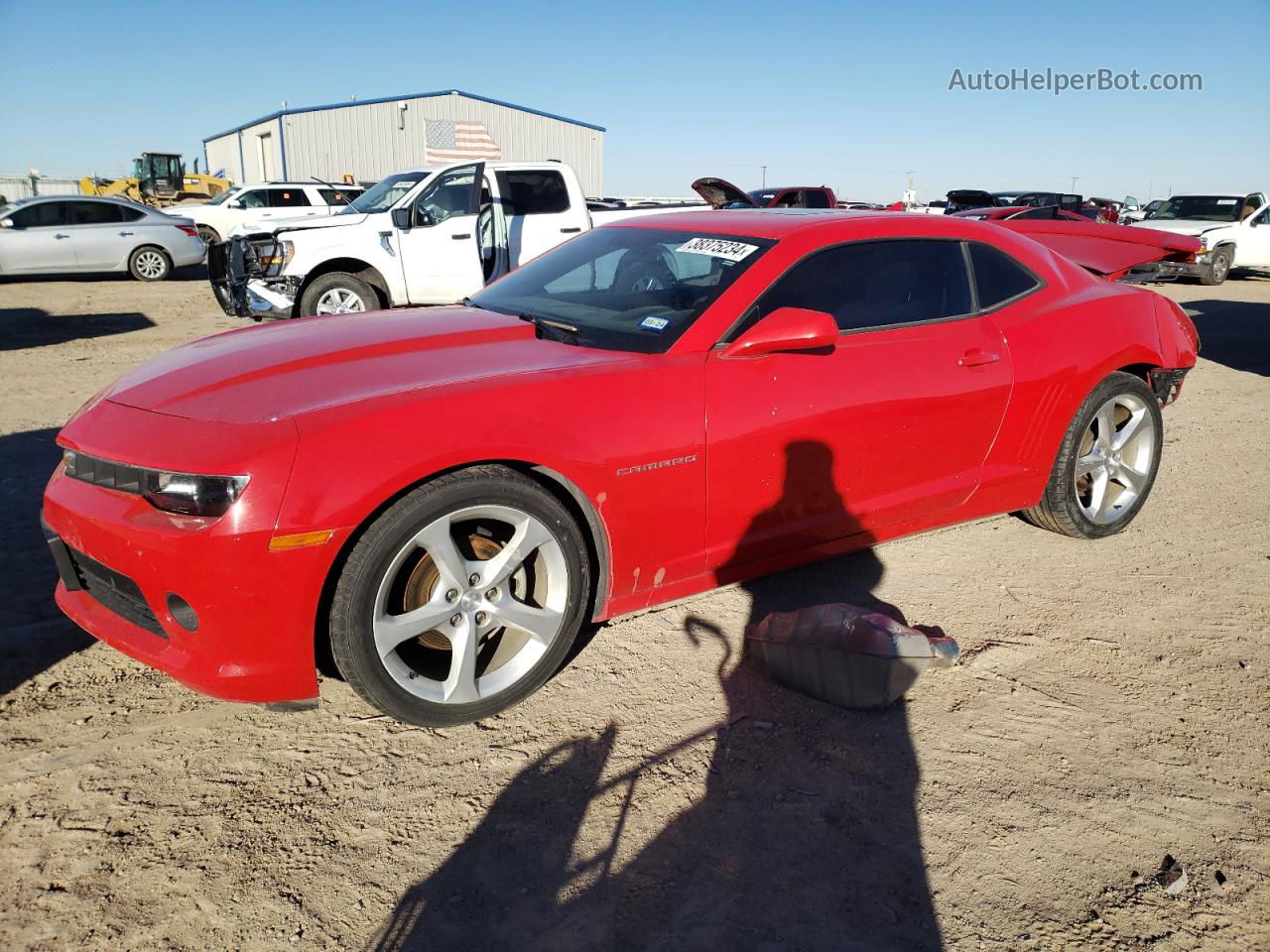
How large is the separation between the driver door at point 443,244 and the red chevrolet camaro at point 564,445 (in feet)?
18.3

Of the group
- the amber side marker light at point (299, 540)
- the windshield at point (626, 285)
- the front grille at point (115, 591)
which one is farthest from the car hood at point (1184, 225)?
the front grille at point (115, 591)

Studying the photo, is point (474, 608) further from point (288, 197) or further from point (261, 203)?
point (261, 203)

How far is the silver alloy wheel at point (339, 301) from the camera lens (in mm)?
8898

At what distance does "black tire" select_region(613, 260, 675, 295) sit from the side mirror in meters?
0.55

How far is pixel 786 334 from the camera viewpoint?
2967mm

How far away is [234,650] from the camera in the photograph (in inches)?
94.3

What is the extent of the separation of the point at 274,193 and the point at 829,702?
65.5 ft

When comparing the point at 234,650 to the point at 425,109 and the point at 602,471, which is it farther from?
the point at 425,109

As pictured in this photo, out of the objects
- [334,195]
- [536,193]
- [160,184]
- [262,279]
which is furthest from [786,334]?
[160,184]

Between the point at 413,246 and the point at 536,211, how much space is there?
155cm

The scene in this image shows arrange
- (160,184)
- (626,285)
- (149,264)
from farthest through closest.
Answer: (160,184) < (149,264) < (626,285)

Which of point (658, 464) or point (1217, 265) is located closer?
point (658, 464)

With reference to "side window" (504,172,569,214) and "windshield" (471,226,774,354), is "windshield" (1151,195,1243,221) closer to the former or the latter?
"side window" (504,172,569,214)

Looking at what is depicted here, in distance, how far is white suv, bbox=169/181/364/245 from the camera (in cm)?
1902
